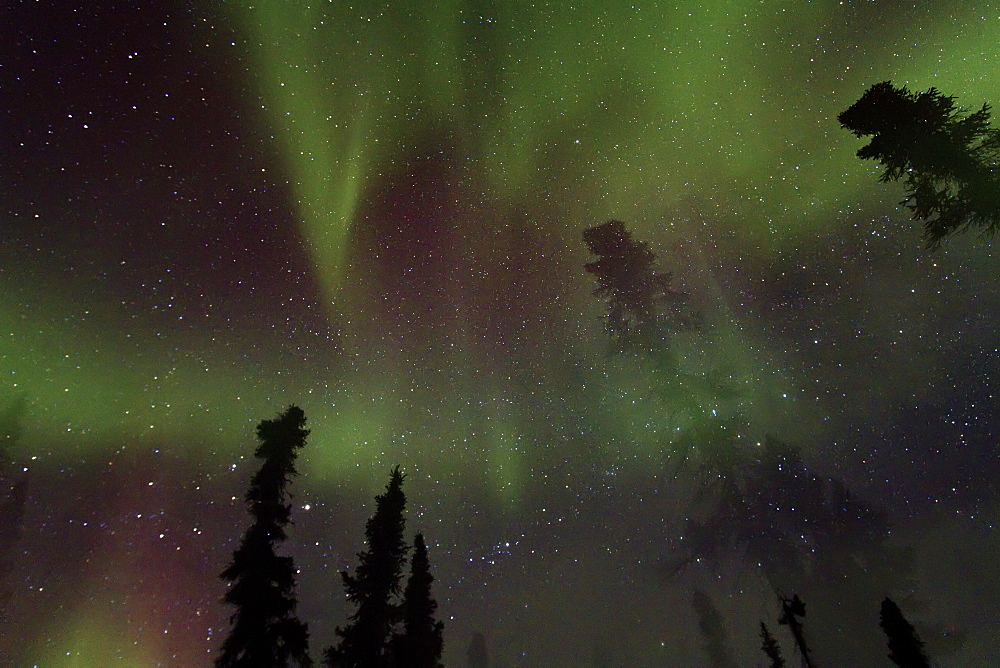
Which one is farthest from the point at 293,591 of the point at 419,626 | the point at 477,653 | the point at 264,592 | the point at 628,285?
the point at 477,653

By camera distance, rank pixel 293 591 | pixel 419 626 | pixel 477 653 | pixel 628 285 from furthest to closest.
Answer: pixel 477 653 → pixel 628 285 → pixel 419 626 → pixel 293 591

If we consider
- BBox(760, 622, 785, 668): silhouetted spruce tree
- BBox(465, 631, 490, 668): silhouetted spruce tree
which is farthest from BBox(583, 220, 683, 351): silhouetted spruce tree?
BBox(465, 631, 490, 668): silhouetted spruce tree

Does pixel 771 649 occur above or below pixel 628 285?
below

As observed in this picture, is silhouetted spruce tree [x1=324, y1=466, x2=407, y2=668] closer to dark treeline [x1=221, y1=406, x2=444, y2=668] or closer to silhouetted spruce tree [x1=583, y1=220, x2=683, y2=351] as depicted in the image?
dark treeline [x1=221, y1=406, x2=444, y2=668]

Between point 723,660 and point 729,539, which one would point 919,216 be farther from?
point 723,660

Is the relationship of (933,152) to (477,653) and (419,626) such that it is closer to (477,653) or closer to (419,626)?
(419,626)

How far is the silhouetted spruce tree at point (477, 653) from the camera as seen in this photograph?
56.8 metres

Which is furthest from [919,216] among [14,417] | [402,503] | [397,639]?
[14,417]

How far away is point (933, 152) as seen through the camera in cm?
1080

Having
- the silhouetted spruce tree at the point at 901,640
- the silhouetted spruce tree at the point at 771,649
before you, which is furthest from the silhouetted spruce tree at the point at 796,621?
the silhouetted spruce tree at the point at 771,649

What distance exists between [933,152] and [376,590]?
21.3m

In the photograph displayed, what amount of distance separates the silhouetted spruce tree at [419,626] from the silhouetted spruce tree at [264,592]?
5.19 metres

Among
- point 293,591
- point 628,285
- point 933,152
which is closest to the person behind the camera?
point 933,152

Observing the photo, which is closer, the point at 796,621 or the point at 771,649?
the point at 796,621
